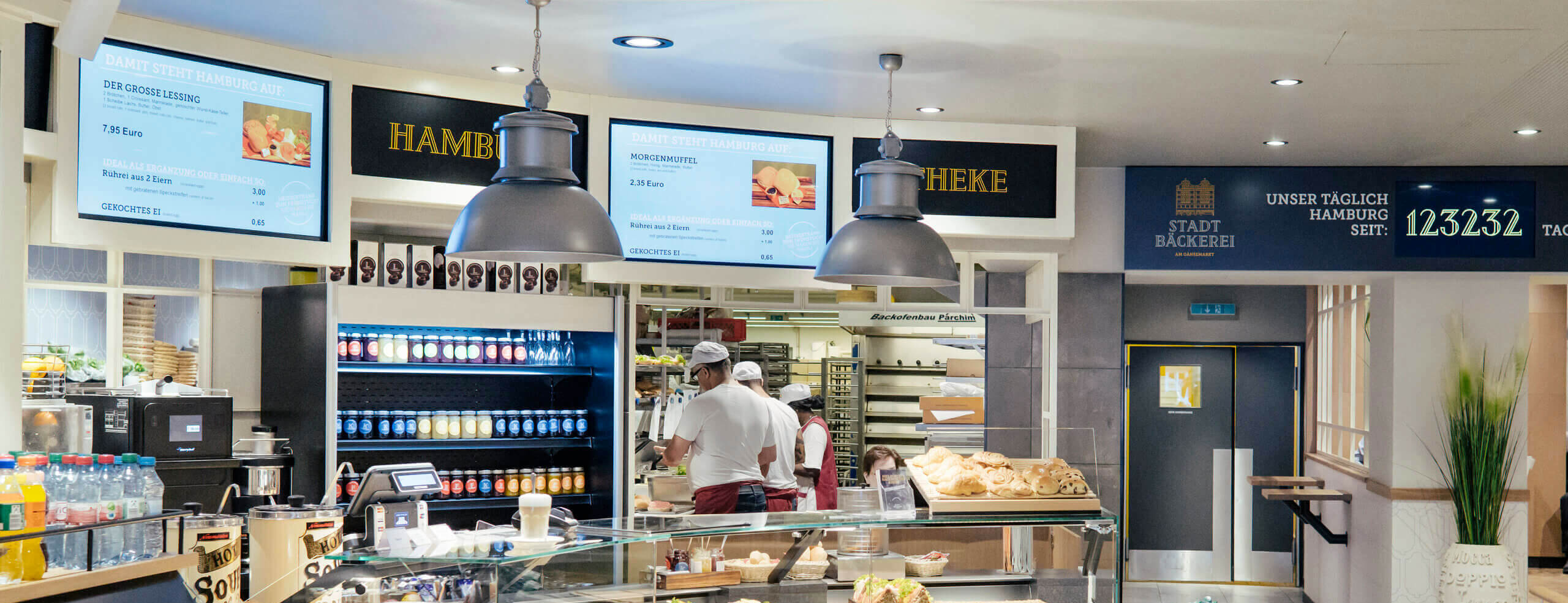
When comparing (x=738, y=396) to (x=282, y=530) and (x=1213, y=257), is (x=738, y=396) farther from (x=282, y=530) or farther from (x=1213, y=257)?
(x=1213, y=257)

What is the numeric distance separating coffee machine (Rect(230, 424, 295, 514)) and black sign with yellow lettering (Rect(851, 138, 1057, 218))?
278 centimetres

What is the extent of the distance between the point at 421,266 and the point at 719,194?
1.40 meters

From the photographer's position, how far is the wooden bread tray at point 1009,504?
3.77 meters

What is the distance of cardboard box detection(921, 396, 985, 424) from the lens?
8438 mm

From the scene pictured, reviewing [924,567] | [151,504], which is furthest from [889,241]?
[151,504]

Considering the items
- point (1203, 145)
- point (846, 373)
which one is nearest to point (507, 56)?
point (1203, 145)

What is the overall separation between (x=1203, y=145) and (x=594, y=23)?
343 centimetres

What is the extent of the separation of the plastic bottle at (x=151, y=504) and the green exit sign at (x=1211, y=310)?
A: 744 cm

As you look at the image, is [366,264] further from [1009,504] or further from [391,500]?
[1009,504]

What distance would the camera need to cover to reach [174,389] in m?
4.77

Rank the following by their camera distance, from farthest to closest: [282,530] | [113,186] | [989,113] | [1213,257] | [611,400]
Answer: [1213,257], [611,400], [989,113], [113,186], [282,530]

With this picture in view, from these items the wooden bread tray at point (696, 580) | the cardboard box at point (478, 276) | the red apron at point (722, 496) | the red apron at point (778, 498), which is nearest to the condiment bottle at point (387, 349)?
the cardboard box at point (478, 276)

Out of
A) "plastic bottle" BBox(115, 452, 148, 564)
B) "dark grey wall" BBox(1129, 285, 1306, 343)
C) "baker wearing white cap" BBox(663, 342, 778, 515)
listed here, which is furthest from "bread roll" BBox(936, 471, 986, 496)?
"dark grey wall" BBox(1129, 285, 1306, 343)

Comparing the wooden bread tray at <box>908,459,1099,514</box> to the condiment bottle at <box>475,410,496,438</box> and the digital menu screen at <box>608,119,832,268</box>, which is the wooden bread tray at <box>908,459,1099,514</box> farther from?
the condiment bottle at <box>475,410,496,438</box>
